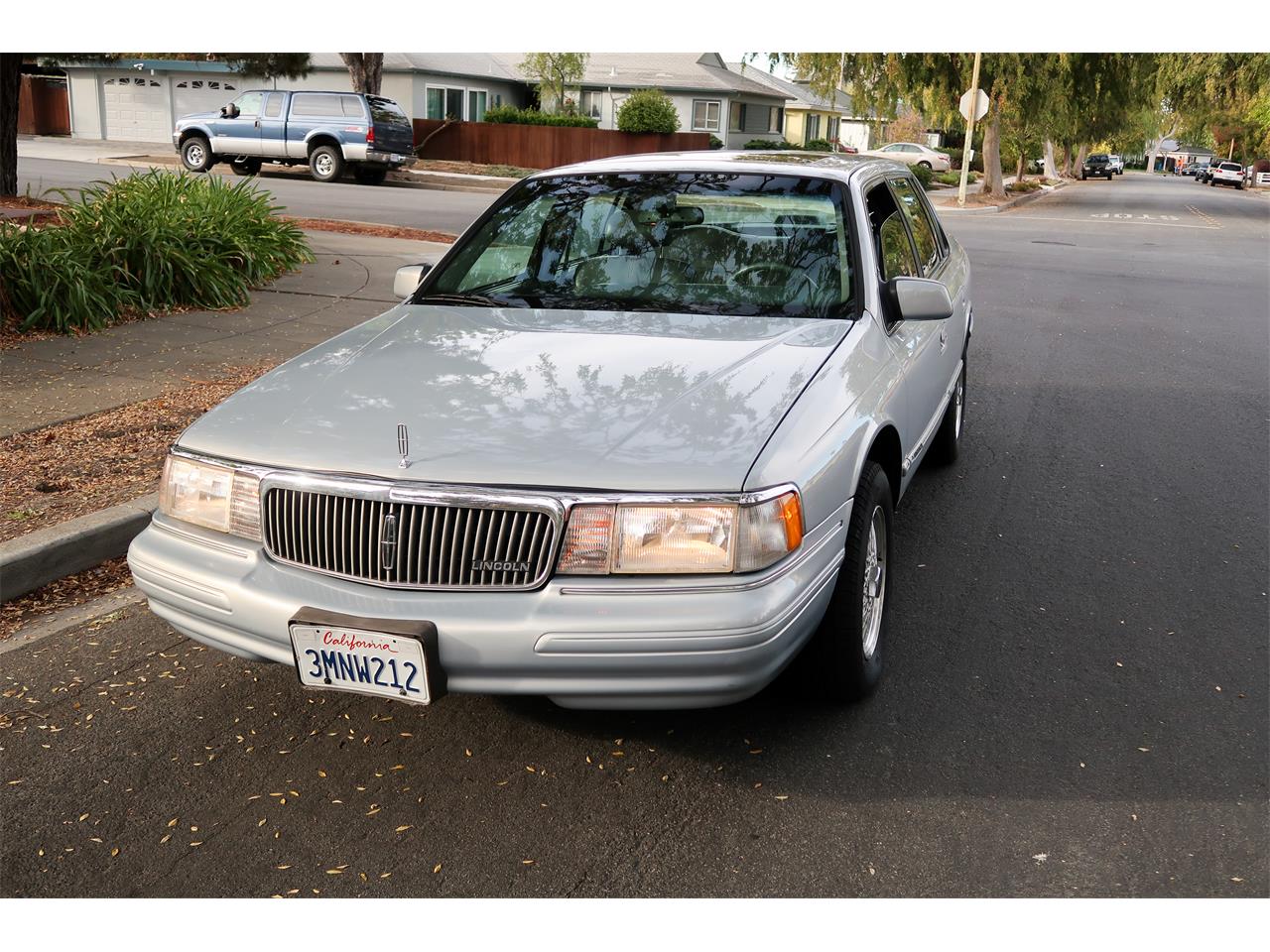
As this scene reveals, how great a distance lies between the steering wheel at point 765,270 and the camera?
14.5ft

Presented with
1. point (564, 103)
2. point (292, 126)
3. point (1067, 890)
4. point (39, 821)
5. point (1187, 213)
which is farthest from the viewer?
point (564, 103)

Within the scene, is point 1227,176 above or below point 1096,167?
below

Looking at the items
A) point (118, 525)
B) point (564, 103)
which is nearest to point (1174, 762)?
point (118, 525)

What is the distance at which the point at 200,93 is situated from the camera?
4328 cm

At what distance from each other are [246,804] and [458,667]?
0.75 metres

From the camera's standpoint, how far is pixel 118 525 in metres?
4.96

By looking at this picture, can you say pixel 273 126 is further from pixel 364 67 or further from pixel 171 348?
pixel 171 348

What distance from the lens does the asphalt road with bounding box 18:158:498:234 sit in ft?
63.5

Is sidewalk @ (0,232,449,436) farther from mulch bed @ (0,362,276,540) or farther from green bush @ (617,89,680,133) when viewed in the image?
green bush @ (617,89,680,133)

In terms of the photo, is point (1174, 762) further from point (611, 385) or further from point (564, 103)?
point (564, 103)

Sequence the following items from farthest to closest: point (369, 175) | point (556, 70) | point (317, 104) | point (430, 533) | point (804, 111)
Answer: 1. point (804, 111)
2. point (556, 70)
3. point (369, 175)
4. point (317, 104)
5. point (430, 533)

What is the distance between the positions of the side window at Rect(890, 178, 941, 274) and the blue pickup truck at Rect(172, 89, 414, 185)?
2300 centimetres

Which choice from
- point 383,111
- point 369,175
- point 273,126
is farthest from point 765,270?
point 369,175

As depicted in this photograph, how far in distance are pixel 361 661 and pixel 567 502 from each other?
2.17 feet
